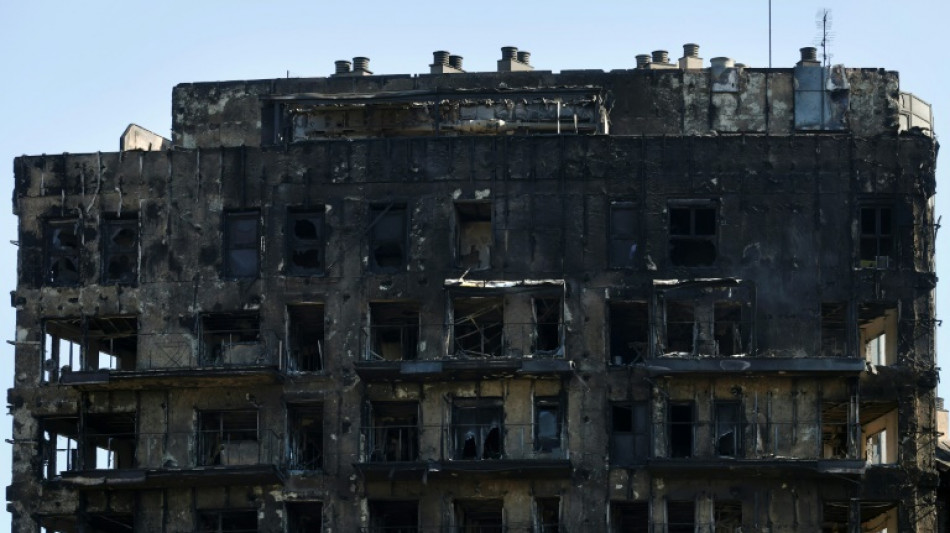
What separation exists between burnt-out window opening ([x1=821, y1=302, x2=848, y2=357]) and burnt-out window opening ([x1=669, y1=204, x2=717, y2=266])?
4.51m

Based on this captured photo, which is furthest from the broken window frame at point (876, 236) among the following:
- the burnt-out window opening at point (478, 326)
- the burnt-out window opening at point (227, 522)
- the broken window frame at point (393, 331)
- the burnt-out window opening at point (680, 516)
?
the burnt-out window opening at point (227, 522)

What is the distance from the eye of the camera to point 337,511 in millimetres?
95188

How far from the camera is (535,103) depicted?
10038cm

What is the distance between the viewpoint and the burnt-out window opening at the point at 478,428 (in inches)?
3750

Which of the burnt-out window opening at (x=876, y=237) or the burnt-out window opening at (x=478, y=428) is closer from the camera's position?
the burnt-out window opening at (x=478, y=428)

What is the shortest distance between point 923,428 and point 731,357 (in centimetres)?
740

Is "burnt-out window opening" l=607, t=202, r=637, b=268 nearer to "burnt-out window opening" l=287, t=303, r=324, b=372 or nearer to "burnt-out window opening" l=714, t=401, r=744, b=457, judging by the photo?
"burnt-out window opening" l=714, t=401, r=744, b=457

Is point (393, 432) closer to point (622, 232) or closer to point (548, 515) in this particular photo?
point (548, 515)

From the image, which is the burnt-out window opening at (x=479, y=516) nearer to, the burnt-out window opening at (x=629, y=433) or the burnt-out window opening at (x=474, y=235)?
the burnt-out window opening at (x=629, y=433)

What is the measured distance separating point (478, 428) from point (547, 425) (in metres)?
2.40

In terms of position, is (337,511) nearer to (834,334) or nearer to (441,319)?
(441,319)

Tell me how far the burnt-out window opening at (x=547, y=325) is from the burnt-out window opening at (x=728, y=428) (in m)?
6.10

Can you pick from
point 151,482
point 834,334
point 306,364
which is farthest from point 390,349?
point 834,334

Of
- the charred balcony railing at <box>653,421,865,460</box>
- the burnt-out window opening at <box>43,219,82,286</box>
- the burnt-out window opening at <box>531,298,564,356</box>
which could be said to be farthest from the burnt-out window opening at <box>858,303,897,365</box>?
the burnt-out window opening at <box>43,219,82,286</box>
